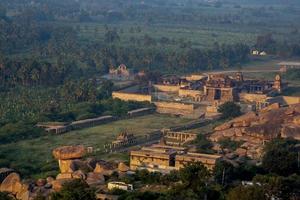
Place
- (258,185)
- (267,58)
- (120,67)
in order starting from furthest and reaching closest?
(267,58) < (120,67) < (258,185)

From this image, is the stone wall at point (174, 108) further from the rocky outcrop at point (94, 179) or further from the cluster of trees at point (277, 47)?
the cluster of trees at point (277, 47)

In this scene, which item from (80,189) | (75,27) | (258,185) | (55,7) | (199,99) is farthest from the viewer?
(55,7)

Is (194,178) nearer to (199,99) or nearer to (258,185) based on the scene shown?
(258,185)

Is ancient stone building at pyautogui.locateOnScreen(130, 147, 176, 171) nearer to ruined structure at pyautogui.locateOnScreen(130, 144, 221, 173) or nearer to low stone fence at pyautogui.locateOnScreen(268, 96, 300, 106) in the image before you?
ruined structure at pyautogui.locateOnScreen(130, 144, 221, 173)

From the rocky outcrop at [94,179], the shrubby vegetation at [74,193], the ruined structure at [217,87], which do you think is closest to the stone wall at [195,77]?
the ruined structure at [217,87]

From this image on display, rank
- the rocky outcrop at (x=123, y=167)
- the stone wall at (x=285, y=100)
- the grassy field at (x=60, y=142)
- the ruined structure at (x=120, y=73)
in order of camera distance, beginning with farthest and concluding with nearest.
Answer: the ruined structure at (x=120, y=73) < the stone wall at (x=285, y=100) < the grassy field at (x=60, y=142) < the rocky outcrop at (x=123, y=167)

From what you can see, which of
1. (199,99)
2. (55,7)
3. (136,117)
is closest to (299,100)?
(199,99)
